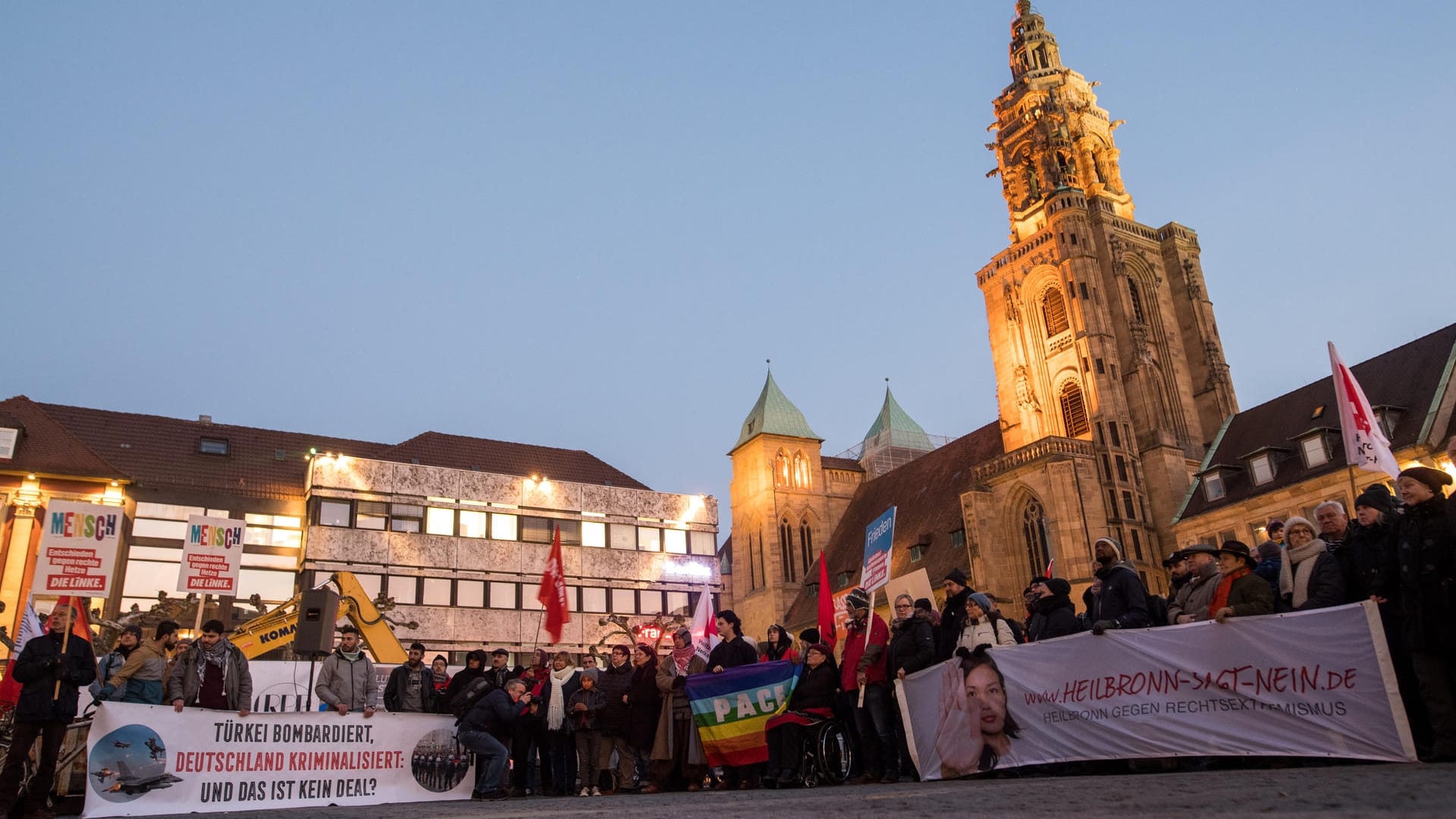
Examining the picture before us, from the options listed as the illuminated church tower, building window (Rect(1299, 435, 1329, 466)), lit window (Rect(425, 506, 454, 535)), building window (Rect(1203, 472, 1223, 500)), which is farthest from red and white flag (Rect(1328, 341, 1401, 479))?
lit window (Rect(425, 506, 454, 535))

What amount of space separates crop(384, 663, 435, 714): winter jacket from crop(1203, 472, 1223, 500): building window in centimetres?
3099

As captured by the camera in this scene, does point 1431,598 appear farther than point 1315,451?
No

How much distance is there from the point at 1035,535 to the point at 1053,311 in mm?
10859

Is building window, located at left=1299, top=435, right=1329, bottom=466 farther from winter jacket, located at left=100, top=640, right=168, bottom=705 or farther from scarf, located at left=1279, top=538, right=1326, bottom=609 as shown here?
winter jacket, located at left=100, top=640, right=168, bottom=705

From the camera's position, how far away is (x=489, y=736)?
10828 millimetres

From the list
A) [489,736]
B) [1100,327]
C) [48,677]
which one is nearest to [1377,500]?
[489,736]

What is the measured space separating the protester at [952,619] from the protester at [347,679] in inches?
230

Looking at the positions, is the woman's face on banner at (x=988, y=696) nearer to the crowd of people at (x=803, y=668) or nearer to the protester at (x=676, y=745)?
the crowd of people at (x=803, y=668)

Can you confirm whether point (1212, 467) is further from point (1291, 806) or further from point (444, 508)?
point (1291, 806)

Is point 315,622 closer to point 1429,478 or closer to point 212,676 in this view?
point 212,676

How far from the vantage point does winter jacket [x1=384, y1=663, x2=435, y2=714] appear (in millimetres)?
11430

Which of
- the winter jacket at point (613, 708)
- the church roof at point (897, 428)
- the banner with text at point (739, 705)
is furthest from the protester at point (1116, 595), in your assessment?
the church roof at point (897, 428)

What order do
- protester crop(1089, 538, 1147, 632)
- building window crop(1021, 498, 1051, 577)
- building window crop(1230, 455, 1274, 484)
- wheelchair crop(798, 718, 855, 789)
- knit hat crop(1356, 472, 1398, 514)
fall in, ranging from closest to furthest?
knit hat crop(1356, 472, 1398, 514)
protester crop(1089, 538, 1147, 632)
wheelchair crop(798, 718, 855, 789)
building window crop(1230, 455, 1274, 484)
building window crop(1021, 498, 1051, 577)

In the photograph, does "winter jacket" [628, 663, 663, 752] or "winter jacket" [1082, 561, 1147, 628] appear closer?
"winter jacket" [1082, 561, 1147, 628]
